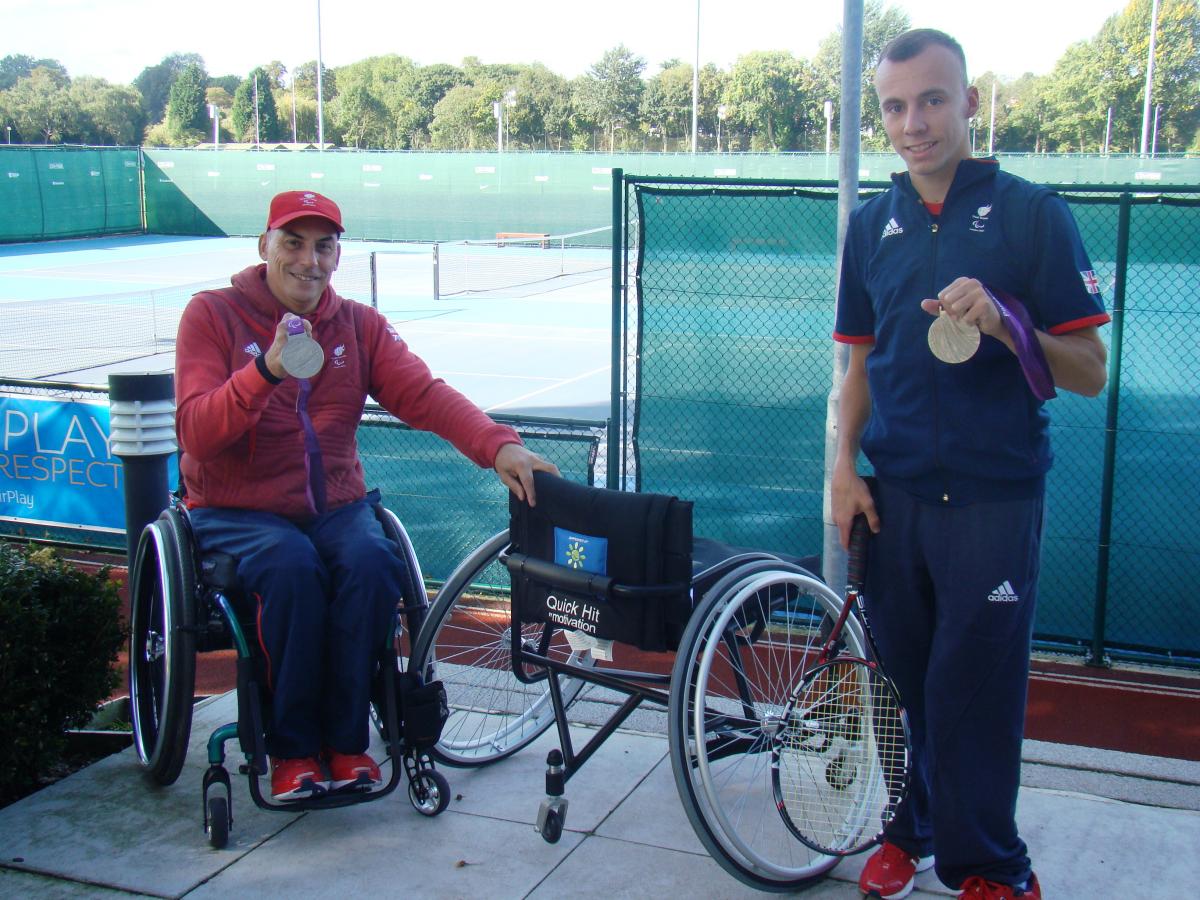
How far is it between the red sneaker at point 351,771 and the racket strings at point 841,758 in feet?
3.46

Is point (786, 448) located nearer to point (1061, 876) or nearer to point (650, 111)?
point (1061, 876)

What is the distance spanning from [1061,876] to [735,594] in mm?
1071

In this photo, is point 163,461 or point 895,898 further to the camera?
point 163,461

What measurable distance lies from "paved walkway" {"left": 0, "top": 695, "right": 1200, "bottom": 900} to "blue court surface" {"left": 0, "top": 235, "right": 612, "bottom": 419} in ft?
14.4

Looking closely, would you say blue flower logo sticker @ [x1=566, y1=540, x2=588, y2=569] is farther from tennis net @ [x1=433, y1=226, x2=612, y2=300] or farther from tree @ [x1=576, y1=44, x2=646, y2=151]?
tree @ [x1=576, y1=44, x2=646, y2=151]

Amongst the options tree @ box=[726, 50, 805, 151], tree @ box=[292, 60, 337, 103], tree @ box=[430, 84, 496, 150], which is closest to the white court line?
tree @ box=[726, 50, 805, 151]

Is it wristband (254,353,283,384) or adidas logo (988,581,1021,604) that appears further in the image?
wristband (254,353,283,384)

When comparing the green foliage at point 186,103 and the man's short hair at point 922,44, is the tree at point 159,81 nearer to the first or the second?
the green foliage at point 186,103

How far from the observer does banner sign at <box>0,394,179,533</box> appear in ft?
20.9

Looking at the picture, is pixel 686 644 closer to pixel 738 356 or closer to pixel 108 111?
pixel 738 356

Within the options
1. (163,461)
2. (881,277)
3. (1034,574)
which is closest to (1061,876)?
(1034,574)

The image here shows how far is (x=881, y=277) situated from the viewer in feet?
8.91

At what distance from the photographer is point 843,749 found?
309 centimetres

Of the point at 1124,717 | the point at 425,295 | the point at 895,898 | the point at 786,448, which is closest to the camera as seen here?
the point at 895,898
